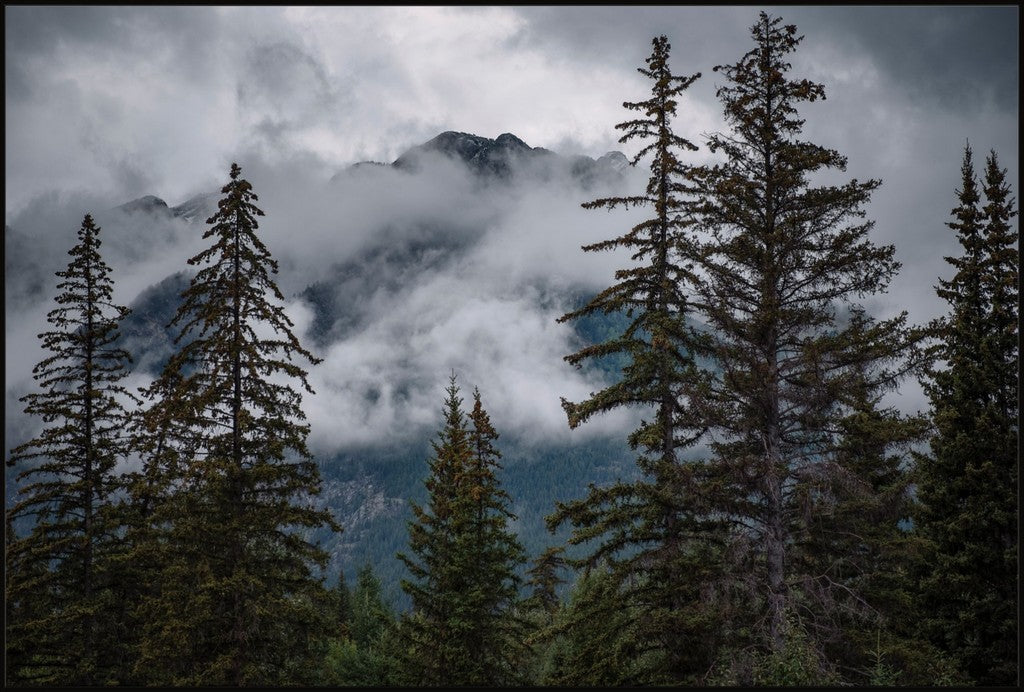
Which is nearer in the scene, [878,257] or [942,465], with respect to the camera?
[878,257]

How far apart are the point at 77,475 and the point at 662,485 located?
18.6 metres

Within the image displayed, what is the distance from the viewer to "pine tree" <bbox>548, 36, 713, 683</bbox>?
48.5 ft

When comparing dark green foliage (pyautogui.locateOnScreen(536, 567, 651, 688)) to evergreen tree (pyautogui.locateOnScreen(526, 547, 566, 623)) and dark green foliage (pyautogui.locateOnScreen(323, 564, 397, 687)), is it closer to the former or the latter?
evergreen tree (pyautogui.locateOnScreen(526, 547, 566, 623))

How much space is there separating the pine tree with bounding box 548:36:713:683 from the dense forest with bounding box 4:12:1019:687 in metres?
0.10

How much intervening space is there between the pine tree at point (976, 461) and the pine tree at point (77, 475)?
25.9 meters

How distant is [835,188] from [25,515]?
2466 cm

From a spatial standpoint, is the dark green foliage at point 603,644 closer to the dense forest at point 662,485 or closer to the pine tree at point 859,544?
the dense forest at point 662,485

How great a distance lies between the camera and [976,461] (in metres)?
21.8

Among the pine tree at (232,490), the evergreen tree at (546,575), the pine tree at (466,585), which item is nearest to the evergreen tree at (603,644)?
the evergreen tree at (546,575)

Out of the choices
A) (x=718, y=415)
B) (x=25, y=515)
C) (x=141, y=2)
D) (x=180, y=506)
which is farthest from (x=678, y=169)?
(x=25, y=515)

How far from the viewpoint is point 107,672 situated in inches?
866

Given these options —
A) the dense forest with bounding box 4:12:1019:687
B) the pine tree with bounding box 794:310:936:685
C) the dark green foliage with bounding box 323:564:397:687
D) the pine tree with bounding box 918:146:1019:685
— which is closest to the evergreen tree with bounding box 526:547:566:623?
the dense forest with bounding box 4:12:1019:687

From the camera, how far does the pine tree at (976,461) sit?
20.5 metres

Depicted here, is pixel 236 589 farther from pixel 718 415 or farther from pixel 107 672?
pixel 718 415
